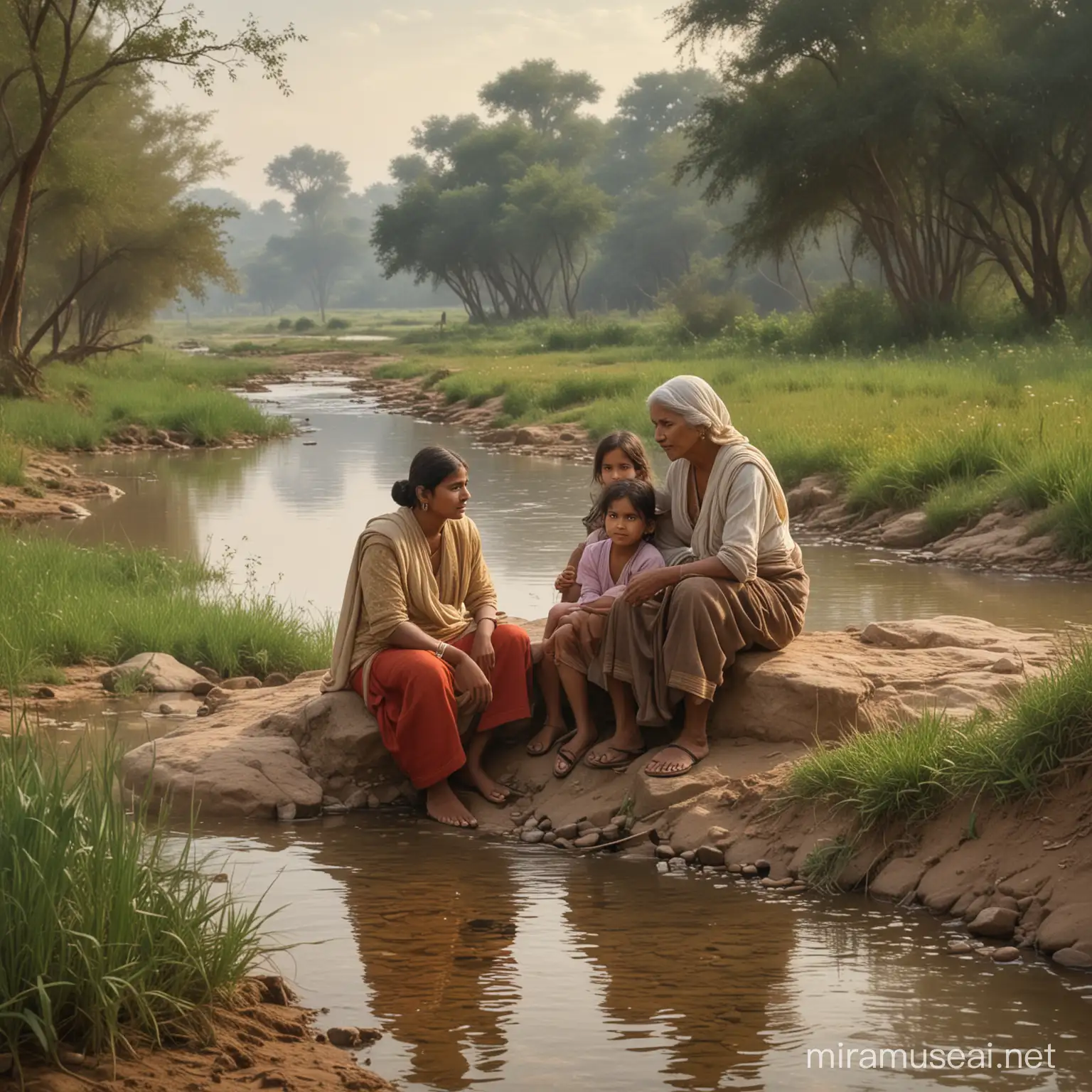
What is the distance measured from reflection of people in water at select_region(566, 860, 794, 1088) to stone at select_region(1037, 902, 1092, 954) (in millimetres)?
736

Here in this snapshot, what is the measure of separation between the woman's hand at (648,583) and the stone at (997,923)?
1672mm

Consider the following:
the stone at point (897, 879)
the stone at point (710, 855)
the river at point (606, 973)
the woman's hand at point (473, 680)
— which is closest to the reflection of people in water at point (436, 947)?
the river at point (606, 973)

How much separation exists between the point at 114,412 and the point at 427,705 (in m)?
19.3

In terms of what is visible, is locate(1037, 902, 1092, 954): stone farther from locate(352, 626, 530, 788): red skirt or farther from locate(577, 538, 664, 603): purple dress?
locate(352, 626, 530, 788): red skirt

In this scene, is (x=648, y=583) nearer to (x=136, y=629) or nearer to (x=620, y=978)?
(x=620, y=978)

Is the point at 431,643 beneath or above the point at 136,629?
above

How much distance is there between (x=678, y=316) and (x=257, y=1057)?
42156mm

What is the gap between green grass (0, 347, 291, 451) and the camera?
2189cm

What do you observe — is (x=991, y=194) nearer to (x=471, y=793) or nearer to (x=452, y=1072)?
(x=471, y=793)

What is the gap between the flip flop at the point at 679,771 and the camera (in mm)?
5988

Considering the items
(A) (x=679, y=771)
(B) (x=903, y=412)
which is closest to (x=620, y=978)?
(A) (x=679, y=771)

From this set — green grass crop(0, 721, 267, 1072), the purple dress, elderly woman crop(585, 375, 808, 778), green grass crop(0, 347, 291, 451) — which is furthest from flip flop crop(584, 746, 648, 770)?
green grass crop(0, 347, 291, 451)

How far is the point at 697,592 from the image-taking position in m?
5.91

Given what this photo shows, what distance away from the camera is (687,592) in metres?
5.92
